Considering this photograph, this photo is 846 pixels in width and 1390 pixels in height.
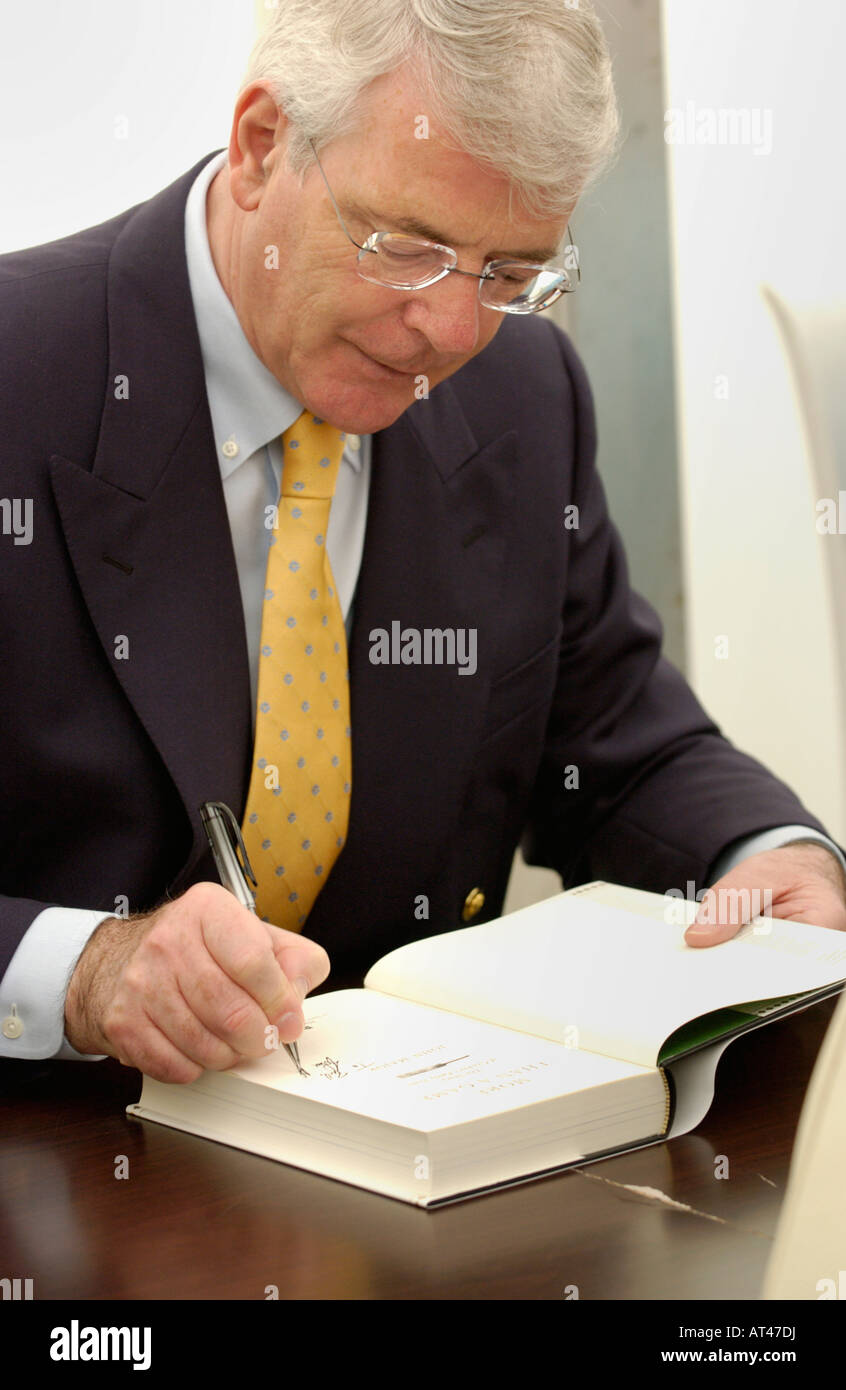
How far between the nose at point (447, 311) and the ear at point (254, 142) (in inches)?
7.3

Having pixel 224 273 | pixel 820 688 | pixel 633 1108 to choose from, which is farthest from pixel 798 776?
pixel 633 1108

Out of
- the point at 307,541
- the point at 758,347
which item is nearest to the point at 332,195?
the point at 307,541

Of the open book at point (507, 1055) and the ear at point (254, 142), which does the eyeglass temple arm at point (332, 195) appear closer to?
the ear at point (254, 142)

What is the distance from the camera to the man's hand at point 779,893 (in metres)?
1.17

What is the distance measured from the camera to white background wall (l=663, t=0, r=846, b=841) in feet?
8.65

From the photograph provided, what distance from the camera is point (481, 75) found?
3.88ft

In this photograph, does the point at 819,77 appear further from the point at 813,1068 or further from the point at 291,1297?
the point at 291,1297

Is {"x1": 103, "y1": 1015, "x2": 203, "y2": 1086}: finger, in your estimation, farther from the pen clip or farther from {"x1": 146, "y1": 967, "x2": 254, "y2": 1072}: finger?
the pen clip

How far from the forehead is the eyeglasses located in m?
0.01

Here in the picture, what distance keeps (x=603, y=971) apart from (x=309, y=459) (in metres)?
0.57

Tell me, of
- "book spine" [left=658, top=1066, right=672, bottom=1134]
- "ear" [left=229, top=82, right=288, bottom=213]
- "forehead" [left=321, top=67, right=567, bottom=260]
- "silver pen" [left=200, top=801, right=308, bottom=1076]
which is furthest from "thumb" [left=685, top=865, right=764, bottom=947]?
"ear" [left=229, top=82, right=288, bottom=213]

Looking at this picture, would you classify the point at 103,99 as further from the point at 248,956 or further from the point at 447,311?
the point at 248,956

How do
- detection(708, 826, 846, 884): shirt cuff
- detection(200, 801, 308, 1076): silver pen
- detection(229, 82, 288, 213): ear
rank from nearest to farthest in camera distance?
detection(200, 801, 308, 1076): silver pen, detection(229, 82, 288, 213): ear, detection(708, 826, 846, 884): shirt cuff

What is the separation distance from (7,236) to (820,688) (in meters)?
1.58
